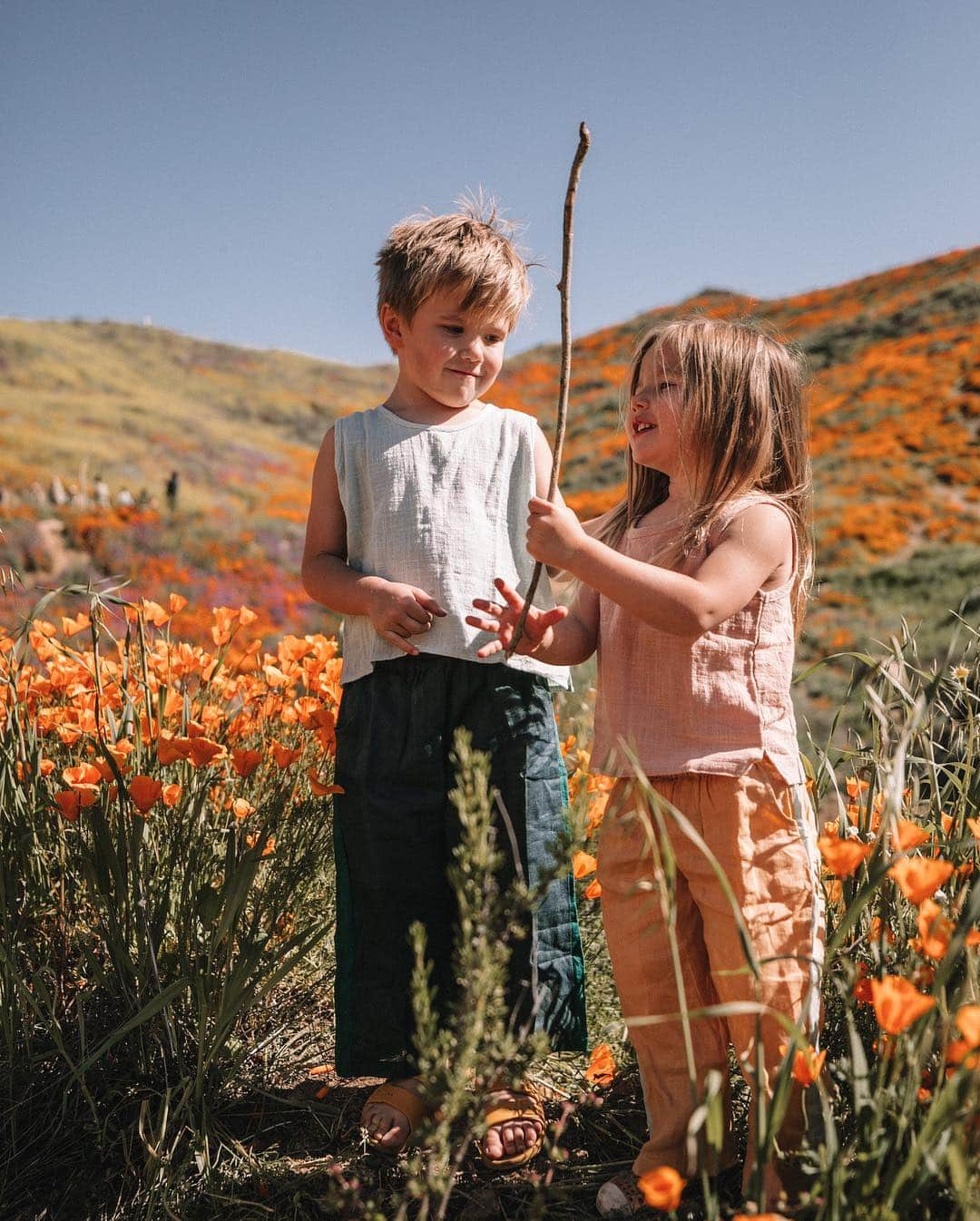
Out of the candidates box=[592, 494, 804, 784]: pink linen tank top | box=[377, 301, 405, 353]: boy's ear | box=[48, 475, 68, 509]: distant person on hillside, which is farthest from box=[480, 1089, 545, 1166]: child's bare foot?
box=[48, 475, 68, 509]: distant person on hillside

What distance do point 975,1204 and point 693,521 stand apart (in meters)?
0.91

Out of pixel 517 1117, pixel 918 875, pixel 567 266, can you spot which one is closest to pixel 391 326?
pixel 567 266

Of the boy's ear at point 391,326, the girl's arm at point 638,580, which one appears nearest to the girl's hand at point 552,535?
the girl's arm at point 638,580

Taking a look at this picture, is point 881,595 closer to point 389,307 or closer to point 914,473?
point 914,473

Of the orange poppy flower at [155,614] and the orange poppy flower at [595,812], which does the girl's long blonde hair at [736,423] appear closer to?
the orange poppy flower at [595,812]

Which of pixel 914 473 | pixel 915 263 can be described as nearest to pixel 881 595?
pixel 914 473

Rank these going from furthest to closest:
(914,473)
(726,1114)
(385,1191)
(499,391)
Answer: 1. (499,391)
2. (914,473)
3. (385,1191)
4. (726,1114)

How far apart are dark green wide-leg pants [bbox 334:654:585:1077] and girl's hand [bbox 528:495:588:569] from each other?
32 cm

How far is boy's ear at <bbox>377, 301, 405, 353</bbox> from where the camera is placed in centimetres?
163

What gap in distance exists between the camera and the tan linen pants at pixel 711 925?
1297 millimetres

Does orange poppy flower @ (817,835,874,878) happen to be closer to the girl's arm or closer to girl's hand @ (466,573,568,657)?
the girl's arm

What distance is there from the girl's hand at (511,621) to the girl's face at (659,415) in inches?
11.6

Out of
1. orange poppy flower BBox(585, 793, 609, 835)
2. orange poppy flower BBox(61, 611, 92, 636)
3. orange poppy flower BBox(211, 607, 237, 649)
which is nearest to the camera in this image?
orange poppy flower BBox(61, 611, 92, 636)

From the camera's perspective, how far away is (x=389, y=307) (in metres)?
1.63
